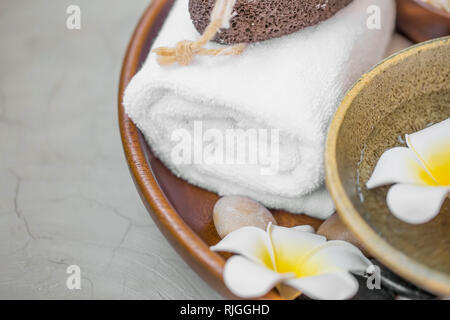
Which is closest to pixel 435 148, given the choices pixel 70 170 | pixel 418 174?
pixel 418 174

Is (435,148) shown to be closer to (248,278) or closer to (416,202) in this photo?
(416,202)

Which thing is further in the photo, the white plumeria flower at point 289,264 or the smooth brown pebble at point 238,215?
the smooth brown pebble at point 238,215

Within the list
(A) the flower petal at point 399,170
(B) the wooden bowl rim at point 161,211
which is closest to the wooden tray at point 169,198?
(B) the wooden bowl rim at point 161,211

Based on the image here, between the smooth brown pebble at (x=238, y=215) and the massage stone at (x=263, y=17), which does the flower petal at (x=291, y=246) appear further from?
the massage stone at (x=263, y=17)

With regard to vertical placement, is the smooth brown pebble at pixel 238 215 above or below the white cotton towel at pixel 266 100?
below

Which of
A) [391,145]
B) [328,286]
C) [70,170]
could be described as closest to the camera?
[328,286]

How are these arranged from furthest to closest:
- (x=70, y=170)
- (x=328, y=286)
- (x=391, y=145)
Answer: (x=70, y=170) < (x=391, y=145) < (x=328, y=286)

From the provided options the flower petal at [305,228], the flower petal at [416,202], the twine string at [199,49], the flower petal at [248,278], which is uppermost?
the twine string at [199,49]
